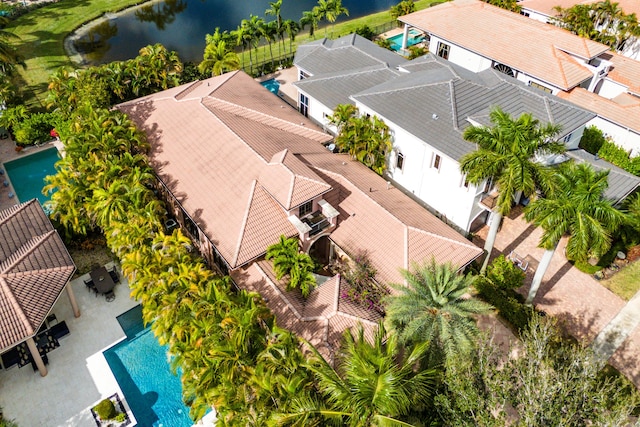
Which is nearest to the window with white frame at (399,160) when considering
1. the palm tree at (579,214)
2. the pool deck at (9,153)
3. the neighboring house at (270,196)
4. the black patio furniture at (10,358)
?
the neighboring house at (270,196)

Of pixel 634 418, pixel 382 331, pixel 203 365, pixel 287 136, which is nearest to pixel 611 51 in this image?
pixel 287 136

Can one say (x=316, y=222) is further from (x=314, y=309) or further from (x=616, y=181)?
(x=616, y=181)

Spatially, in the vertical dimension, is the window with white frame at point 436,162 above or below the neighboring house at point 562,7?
below

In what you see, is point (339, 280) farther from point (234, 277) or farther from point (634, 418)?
point (634, 418)

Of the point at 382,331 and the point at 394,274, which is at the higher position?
the point at 382,331

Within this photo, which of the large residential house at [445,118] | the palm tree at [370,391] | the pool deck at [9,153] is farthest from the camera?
the pool deck at [9,153]

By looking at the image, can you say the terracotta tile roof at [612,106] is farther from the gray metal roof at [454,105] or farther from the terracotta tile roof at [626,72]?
the gray metal roof at [454,105]

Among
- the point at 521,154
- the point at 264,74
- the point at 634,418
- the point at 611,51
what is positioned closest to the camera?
the point at 634,418

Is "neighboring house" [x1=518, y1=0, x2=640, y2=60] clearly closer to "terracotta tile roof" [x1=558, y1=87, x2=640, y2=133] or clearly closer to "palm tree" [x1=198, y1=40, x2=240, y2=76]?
"terracotta tile roof" [x1=558, y1=87, x2=640, y2=133]
